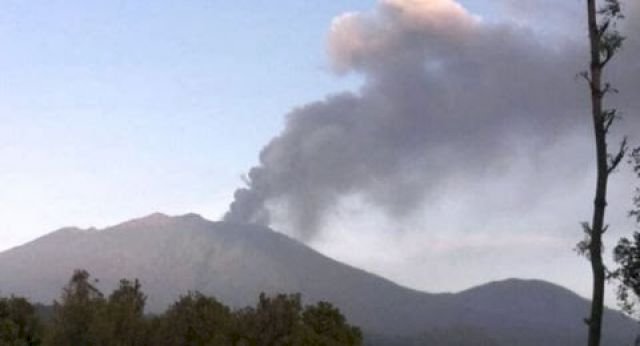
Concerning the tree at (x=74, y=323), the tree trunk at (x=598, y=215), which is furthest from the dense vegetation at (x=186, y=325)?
the tree trunk at (x=598, y=215)

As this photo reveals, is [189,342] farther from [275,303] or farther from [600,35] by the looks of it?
[600,35]

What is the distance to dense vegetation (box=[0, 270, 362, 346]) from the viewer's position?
189ft

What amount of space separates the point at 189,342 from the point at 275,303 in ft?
19.1

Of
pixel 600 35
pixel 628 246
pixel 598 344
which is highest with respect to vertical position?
pixel 600 35

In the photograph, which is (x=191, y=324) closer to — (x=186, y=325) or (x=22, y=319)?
(x=186, y=325)

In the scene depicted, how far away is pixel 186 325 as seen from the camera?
6181cm

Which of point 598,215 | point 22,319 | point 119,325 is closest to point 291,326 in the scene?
point 119,325

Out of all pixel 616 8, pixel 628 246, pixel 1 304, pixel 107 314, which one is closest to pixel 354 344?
pixel 107 314

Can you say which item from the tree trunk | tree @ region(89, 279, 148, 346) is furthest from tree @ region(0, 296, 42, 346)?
the tree trunk

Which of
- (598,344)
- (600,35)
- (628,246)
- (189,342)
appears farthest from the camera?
(189,342)

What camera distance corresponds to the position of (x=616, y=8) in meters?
16.2

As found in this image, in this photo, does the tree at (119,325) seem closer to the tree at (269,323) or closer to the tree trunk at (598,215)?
the tree at (269,323)

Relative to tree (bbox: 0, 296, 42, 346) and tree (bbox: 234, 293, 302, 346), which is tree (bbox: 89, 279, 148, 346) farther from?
tree (bbox: 0, 296, 42, 346)

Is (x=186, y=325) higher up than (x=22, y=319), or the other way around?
(x=186, y=325)
